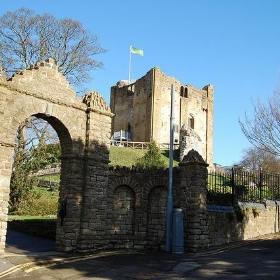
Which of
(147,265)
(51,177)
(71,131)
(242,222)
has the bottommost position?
(147,265)

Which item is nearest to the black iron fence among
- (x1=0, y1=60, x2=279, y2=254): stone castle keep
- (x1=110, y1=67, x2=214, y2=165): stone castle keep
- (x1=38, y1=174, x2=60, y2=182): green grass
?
(x1=0, y1=60, x2=279, y2=254): stone castle keep

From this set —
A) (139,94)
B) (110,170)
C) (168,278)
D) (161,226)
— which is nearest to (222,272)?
(168,278)

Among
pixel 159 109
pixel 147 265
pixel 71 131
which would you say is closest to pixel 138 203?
pixel 71 131

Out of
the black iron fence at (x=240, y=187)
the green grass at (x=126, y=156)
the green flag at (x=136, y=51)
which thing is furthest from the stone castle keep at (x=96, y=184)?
the green flag at (x=136, y=51)

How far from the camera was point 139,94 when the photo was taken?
67125 millimetres

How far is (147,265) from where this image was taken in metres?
11.0

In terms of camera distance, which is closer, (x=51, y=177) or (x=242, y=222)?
(x=242, y=222)

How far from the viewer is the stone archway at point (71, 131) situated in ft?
41.1

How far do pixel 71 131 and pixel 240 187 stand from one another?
307 inches

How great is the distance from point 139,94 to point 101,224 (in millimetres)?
54086

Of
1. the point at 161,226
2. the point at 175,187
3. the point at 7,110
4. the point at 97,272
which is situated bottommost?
the point at 97,272

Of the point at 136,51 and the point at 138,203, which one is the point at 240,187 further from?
the point at 136,51

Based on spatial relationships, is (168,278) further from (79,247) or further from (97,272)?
(79,247)

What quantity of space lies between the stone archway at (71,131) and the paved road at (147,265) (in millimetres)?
1196
